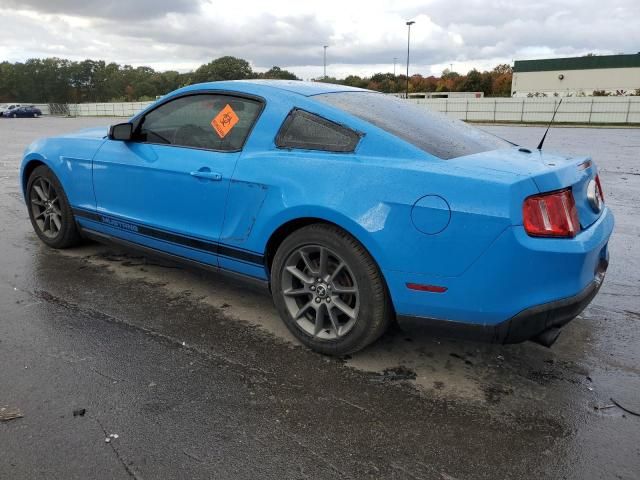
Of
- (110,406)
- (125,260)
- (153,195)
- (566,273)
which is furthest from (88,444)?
(125,260)

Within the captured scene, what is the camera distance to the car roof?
3.48 meters

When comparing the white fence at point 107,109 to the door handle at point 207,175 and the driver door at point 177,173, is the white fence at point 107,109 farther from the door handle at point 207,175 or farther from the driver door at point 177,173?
the door handle at point 207,175

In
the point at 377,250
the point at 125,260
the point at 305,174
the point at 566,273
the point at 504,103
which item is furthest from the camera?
the point at 504,103

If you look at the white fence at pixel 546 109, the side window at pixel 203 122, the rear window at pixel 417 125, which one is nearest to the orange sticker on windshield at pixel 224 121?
the side window at pixel 203 122

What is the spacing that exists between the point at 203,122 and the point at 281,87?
0.62m

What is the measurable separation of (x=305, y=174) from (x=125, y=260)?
8.49ft

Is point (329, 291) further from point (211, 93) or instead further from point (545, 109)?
point (545, 109)

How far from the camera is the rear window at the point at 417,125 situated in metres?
3.00

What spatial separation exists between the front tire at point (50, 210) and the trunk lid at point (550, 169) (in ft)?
11.9

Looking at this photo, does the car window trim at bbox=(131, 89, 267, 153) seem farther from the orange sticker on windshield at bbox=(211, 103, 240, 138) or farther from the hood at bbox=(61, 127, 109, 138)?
the hood at bbox=(61, 127, 109, 138)

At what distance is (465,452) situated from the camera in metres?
2.30

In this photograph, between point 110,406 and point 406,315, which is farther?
point 406,315

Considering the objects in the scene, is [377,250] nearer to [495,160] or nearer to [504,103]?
[495,160]

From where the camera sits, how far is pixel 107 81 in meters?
98.9
